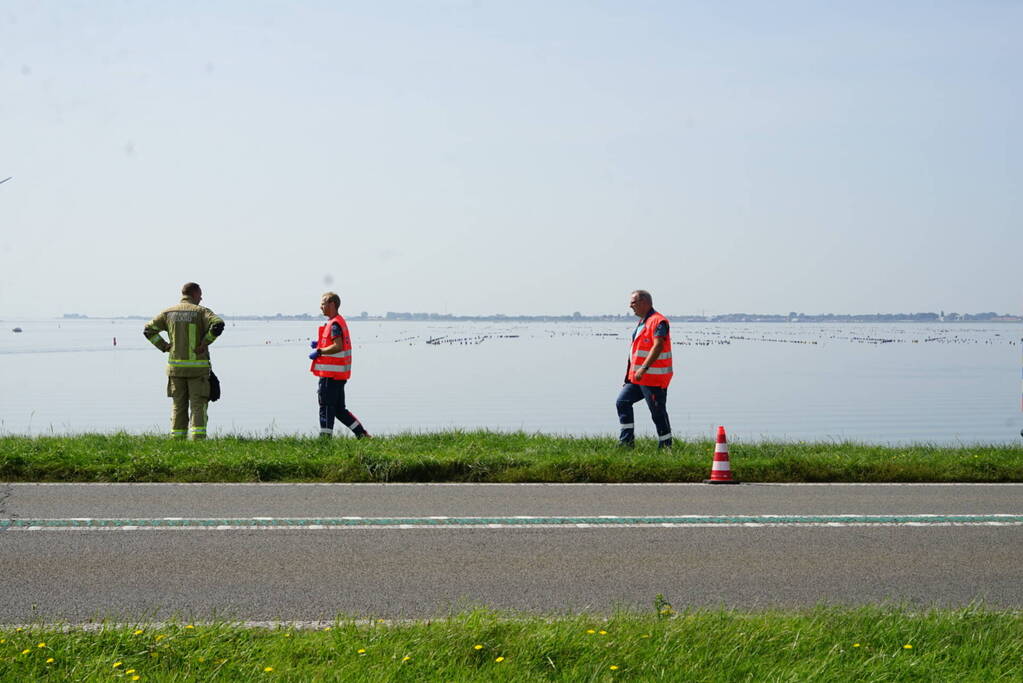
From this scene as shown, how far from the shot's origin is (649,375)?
13.5m

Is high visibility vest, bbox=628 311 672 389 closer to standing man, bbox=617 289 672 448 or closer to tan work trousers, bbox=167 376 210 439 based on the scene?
standing man, bbox=617 289 672 448

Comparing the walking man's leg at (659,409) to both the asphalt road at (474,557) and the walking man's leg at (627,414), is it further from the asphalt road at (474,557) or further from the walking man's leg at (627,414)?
the asphalt road at (474,557)

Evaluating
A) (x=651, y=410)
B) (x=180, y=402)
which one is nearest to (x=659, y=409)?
(x=651, y=410)

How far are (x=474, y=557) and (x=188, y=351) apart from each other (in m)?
7.71

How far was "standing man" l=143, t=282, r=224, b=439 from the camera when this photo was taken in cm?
1401

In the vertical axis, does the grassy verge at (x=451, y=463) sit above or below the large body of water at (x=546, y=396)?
above

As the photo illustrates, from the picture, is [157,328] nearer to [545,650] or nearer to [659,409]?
[659,409]

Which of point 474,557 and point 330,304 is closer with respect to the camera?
point 474,557

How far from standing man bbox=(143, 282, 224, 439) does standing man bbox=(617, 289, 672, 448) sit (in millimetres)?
5207

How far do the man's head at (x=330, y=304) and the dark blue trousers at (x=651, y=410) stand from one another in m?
3.87

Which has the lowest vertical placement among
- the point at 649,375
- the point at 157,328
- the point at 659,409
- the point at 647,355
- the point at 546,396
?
the point at 546,396

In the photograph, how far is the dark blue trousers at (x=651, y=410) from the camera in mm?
13203

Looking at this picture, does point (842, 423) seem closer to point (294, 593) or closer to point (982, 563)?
point (982, 563)

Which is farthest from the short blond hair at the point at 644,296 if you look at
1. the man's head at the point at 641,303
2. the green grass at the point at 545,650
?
the green grass at the point at 545,650
